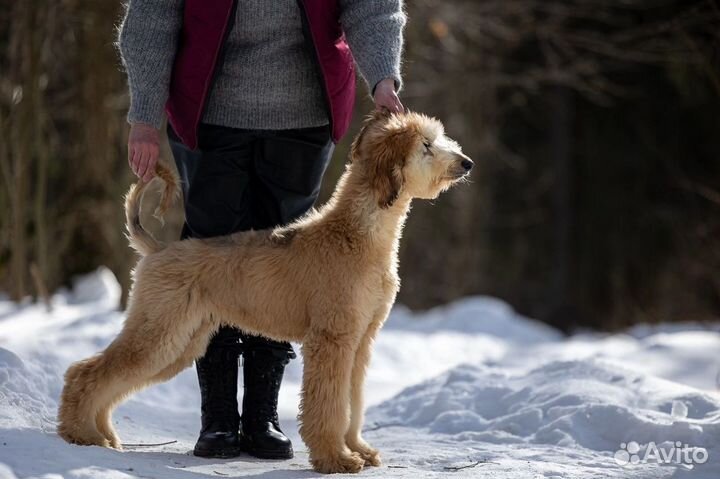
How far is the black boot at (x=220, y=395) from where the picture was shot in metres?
4.34

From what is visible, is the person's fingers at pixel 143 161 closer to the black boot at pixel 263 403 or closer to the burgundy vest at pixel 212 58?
the burgundy vest at pixel 212 58

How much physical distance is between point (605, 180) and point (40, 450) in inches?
775

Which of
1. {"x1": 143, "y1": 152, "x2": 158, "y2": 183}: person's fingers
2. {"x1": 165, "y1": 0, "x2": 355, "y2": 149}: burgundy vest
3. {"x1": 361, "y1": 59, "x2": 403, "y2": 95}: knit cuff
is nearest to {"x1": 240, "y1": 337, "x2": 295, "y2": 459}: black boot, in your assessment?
{"x1": 143, "y1": 152, "x2": 158, "y2": 183}: person's fingers

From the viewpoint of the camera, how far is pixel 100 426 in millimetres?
4227

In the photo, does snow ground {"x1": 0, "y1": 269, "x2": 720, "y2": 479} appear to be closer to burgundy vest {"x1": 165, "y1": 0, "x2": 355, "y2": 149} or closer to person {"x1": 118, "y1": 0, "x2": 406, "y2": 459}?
person {"x1": 118, "y1": 0, "x2": 406, "y2": 459}

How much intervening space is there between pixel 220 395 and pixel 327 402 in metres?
0.67

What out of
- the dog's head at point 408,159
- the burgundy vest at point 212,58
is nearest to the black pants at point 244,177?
the burgundy vest at point 212,58

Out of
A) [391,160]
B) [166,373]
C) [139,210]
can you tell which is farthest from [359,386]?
[139,210]

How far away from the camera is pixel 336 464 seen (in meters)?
3.98

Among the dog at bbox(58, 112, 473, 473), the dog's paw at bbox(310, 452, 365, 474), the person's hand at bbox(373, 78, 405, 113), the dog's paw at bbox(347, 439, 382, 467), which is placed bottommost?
the dog's paw at bbox(310, 452, 365, 474)

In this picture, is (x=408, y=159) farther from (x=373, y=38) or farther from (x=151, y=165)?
(x=151, y=165)

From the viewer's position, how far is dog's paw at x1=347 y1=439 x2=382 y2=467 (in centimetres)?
423

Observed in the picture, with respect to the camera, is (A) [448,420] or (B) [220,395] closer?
(B) [220,395]

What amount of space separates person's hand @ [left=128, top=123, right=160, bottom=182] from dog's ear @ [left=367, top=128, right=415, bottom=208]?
1.00 metres
